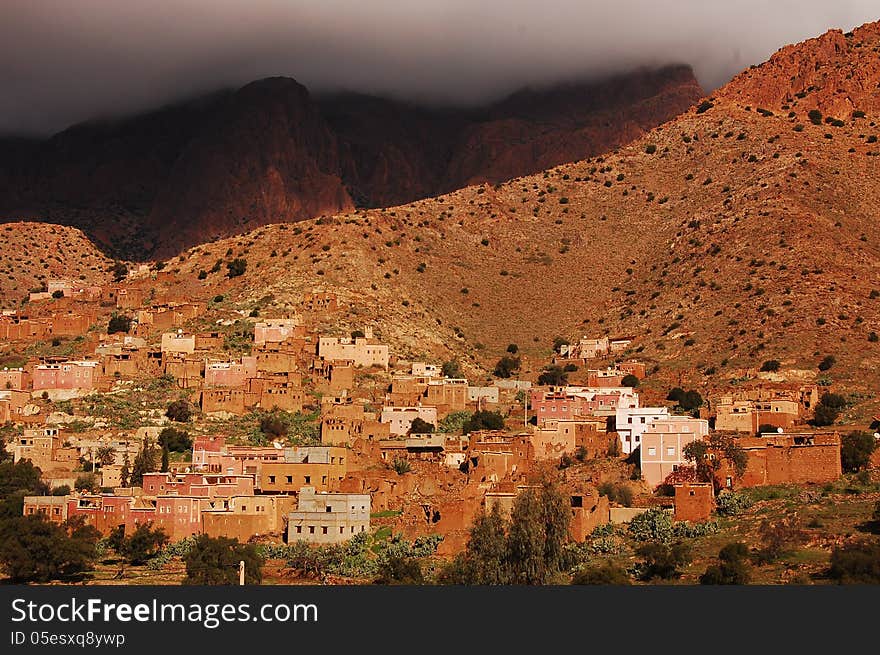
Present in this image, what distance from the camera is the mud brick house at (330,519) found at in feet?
232

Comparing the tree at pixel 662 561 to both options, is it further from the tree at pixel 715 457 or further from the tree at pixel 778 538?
the tree at pixel 715 457

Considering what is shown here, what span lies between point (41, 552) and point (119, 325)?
36541 mm

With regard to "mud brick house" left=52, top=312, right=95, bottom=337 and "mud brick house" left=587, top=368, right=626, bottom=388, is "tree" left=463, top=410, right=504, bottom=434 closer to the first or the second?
"mud brick house" left=587, top=368, right=626, bottom=388

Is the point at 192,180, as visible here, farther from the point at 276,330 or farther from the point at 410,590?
the point at 410,590

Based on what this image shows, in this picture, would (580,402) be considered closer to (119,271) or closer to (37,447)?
(37,447)

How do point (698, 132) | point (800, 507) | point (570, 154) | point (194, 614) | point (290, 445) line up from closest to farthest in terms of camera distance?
point (194, 614)
point (800, 507)
point (290, 445)
point (698, 132)
point (570, 154)

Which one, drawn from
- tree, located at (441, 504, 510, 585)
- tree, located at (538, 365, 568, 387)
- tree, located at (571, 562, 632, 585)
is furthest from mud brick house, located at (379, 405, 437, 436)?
tree, located at (571, 562, 632, 585)

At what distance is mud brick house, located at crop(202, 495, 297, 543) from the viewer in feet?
237

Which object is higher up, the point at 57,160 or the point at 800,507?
the point at 57,160

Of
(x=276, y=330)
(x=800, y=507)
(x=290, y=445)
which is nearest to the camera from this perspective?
(x=800, y=507)

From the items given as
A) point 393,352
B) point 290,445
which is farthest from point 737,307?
point 290,445

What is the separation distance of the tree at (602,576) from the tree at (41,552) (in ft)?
63.5

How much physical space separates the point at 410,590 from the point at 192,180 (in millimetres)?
139395

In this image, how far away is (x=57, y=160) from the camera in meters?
195
